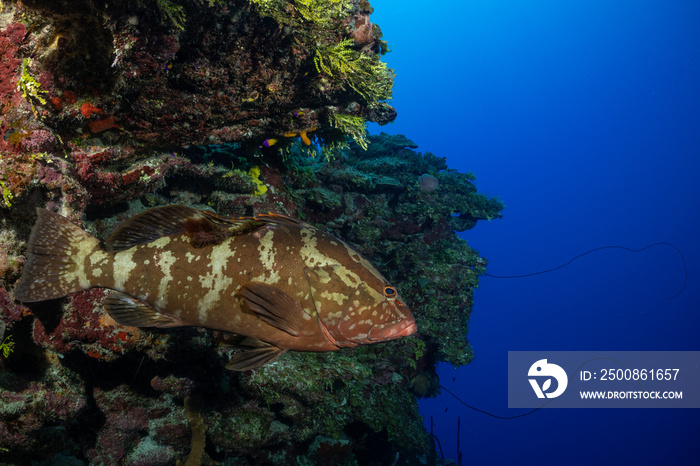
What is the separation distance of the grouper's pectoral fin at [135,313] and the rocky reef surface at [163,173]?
1.17 meters

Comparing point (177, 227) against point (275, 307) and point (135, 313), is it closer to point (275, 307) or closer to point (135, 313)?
point (135, 313)

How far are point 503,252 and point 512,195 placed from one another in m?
26.8

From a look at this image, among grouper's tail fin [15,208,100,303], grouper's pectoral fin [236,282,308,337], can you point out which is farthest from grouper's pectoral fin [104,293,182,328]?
grouper's pectoral fin [236,282,308,337]

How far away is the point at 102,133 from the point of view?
133 inches

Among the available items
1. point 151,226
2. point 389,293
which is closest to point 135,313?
point 151,226

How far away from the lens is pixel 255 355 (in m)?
2.20

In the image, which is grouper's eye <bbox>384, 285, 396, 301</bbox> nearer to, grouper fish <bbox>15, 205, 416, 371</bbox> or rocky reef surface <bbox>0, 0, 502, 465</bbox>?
grouper fish <bbox>15, 205, 416, 371</bbox>

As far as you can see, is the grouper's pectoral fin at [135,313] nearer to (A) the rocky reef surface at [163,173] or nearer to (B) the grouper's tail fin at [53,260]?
(B) the grouper's tail fin at [53,260]

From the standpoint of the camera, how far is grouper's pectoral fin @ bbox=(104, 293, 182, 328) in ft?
7.27

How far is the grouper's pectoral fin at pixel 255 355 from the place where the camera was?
2.11 meters

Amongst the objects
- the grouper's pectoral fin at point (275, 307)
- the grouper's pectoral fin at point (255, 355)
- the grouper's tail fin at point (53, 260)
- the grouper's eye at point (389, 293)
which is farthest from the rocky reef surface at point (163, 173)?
the grouper's eye at point (389, 293)

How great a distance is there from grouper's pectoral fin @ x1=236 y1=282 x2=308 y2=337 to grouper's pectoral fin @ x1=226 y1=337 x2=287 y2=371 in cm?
22

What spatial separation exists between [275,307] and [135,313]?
109 centimetres

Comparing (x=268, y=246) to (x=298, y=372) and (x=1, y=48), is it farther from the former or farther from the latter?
(x=298, y=372)
